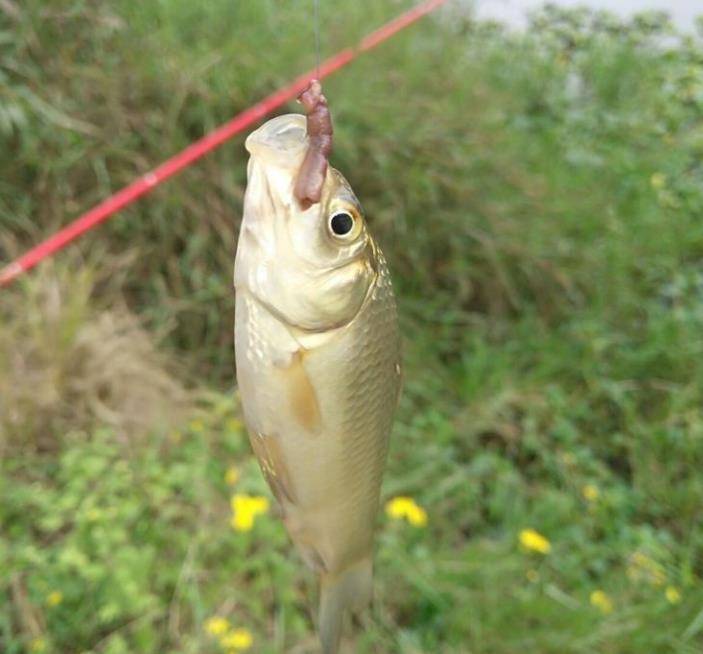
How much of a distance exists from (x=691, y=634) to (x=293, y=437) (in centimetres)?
153

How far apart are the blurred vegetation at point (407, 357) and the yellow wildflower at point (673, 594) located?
16 millimetres

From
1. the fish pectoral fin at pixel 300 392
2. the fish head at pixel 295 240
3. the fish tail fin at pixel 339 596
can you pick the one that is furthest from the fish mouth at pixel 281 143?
the fish tail fin at pixel 339 596

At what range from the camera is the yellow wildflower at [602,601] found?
6.42 feet

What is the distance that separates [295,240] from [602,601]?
160cm

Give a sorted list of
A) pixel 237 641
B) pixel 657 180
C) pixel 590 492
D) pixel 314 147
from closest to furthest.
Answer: pixel 314 147 < pixel 237 641 < pixel 590 492 < pixel 657 180

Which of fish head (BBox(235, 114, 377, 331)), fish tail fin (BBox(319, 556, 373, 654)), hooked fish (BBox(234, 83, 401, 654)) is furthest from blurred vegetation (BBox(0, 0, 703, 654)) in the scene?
fish head (BBox(235, 114, 377, 331))

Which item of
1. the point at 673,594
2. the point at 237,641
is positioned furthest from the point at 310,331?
the point at 673,594

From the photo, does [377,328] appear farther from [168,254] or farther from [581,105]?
[581,105]

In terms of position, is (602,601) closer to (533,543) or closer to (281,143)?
(533,543)

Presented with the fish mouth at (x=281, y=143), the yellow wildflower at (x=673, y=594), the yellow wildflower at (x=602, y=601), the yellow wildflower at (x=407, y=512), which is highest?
the fish mouth at (x=281, y=143)

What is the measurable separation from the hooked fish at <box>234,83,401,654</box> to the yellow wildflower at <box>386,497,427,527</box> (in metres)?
1.28

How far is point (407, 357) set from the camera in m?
2.66

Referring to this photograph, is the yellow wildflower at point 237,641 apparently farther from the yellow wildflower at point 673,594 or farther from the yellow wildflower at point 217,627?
the yellow wildflower at point 673,594

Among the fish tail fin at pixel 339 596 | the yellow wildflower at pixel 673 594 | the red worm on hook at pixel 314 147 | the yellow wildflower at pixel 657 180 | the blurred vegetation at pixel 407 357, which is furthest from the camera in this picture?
the yellow wildflower at pixel 657 180
